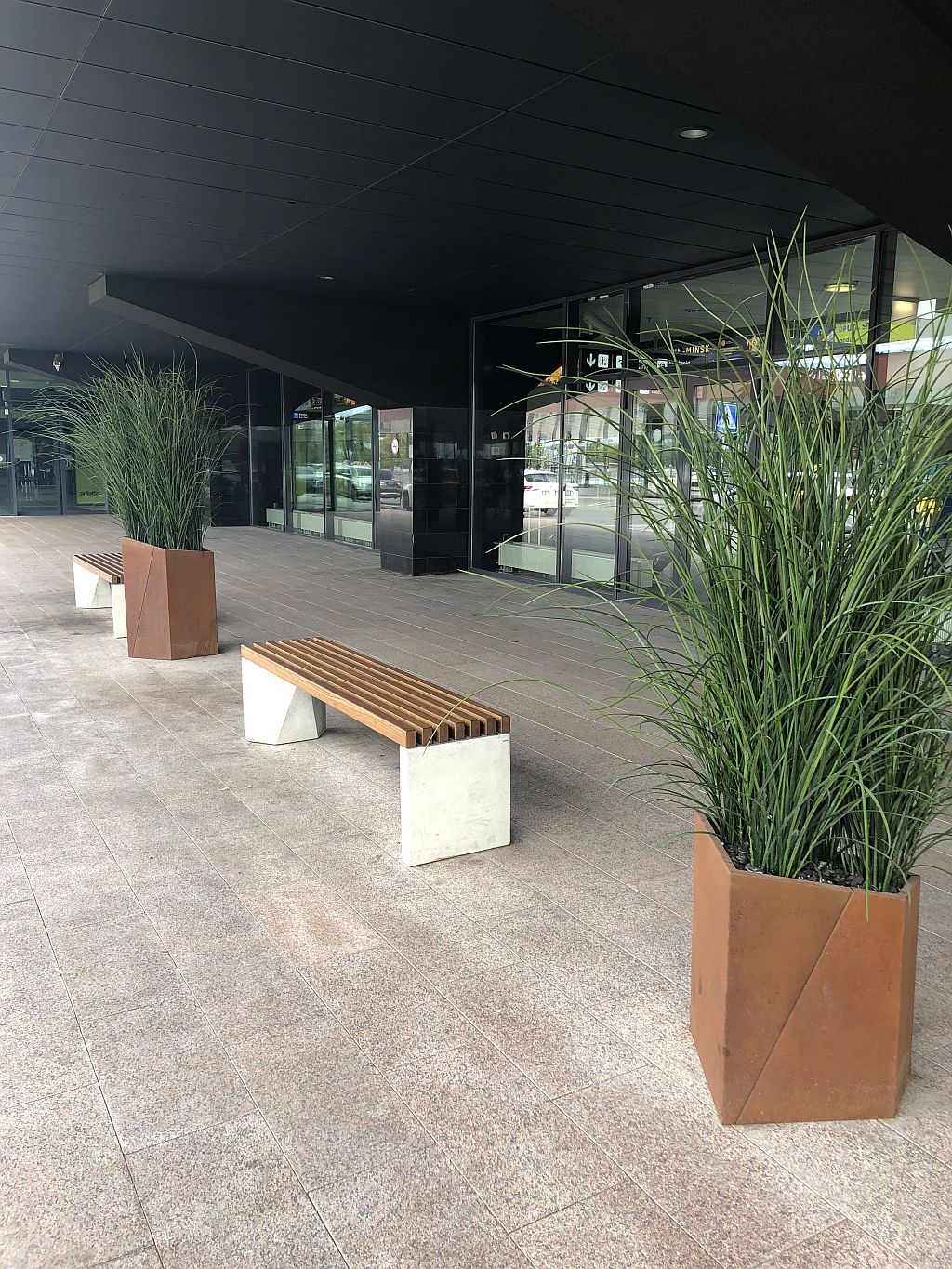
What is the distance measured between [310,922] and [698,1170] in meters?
1.34

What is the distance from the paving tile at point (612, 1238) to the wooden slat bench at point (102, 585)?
591 centimetres

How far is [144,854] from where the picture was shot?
331cm

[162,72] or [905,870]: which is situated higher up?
[162,72]

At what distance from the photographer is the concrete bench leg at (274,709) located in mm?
4504

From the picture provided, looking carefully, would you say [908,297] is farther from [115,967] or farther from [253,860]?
[115,967]

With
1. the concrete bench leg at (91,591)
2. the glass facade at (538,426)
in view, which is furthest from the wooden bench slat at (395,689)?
the concrete bench leg at (91,591)

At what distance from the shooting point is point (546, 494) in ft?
35.1

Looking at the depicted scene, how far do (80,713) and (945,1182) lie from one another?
443cm

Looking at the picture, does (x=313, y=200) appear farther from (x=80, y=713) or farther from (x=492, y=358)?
(x=492, y=358)

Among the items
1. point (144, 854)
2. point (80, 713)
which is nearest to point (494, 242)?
point (80, 713)

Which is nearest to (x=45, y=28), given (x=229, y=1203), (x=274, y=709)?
(x=274, y=709)

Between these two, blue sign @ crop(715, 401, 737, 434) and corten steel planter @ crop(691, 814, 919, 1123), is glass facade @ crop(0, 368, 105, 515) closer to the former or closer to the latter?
blue sign @ crop(715, 401, 737, 434)

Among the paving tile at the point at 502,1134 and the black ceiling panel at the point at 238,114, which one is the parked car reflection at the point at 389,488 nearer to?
the black ceiling panel at the point at 238,114

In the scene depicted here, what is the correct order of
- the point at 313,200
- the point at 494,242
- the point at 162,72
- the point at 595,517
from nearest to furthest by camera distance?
1. the point at 162,72
2. the point at 313,200
3. the point at 494,242
4. the point at 595,517
